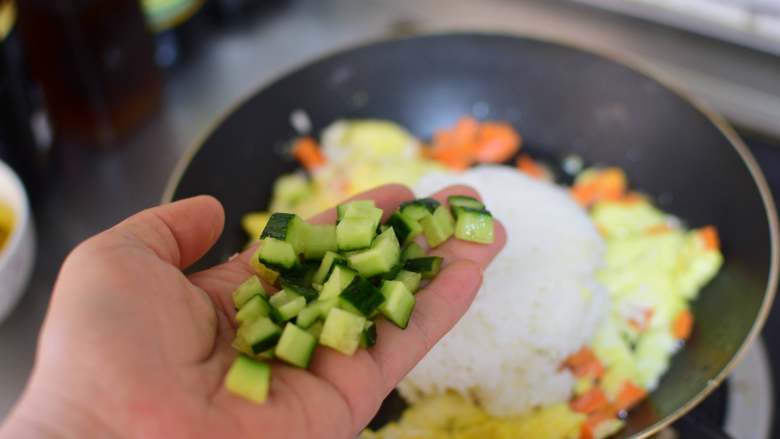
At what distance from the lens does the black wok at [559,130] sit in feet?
3.59

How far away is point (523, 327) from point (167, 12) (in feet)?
3.27

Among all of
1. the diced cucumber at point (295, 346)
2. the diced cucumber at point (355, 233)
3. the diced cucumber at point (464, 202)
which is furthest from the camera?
the diced cucumber at point (464, 202)

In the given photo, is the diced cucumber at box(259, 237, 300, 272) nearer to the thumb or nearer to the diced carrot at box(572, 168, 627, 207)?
the thumb

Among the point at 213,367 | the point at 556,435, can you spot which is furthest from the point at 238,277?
the point at 556,435

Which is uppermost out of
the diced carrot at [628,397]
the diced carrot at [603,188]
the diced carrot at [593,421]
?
the diced carrot at [603,188]

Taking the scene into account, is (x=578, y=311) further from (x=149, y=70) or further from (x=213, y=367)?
(x=149, y=70)

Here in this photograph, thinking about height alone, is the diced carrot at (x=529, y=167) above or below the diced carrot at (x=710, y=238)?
above

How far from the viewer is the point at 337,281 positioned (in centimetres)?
79

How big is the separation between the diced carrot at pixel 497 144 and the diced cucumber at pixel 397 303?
69 cm

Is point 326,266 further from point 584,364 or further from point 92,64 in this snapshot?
point 92,64

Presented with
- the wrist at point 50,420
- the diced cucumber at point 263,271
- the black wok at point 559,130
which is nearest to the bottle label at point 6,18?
the black wok at point 559,130

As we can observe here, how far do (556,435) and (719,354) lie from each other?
10.6 inches

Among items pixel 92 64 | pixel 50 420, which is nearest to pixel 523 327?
pixel 50 420

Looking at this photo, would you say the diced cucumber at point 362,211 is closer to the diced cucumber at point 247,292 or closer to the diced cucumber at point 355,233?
the diced cucumber at point 355,233
